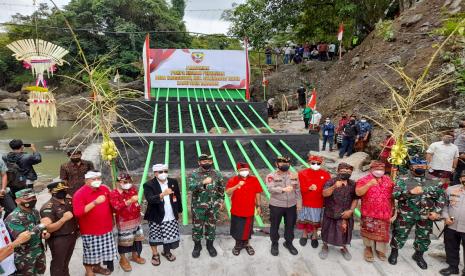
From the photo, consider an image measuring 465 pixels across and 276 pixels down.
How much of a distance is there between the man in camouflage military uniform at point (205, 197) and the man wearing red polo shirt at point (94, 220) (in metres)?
1.01

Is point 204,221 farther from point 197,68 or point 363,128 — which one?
point 197,68

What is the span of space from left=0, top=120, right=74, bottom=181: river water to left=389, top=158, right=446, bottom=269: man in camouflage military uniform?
32.1ft

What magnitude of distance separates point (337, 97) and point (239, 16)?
916 centimetres

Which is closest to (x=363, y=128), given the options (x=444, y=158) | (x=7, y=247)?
(x=444, y=158)

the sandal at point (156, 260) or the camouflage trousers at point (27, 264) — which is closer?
the camouflage trousers at point (27, 264)

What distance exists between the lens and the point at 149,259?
4.33 meters

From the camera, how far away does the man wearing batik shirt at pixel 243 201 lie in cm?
430

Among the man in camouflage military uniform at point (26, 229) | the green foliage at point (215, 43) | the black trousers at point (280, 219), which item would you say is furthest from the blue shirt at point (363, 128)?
the green foliage at point (215, 43)

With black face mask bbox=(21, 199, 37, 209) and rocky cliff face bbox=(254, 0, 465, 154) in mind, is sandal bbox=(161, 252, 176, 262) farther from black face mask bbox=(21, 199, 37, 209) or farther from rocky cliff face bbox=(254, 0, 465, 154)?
rocky cliff face bbox=(254, 0, 465, 154)

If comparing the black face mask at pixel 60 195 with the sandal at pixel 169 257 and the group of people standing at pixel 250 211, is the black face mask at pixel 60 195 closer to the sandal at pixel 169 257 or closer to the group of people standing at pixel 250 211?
the group of people standing at pixel 250 211

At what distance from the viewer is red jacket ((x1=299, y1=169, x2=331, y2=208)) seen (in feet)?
14.7

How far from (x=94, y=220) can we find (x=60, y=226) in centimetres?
39

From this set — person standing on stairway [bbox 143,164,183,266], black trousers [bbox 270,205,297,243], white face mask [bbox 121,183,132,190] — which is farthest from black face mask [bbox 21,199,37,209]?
black trousers [bbox 270,205,297,243]

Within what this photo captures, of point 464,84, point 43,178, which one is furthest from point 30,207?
point 464,84
